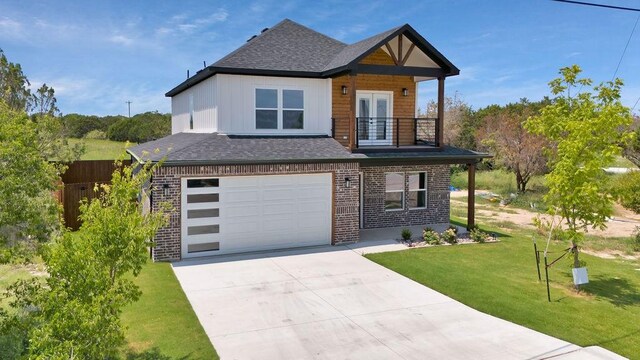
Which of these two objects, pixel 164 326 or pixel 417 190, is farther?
pixel 417 190

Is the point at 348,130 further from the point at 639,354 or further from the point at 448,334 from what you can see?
the point at 639,354

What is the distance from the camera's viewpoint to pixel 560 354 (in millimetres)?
7887

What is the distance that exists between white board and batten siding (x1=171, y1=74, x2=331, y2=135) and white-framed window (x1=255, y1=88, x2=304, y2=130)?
0.45 ft

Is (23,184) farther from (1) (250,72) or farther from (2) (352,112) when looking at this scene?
(2) (352,112)

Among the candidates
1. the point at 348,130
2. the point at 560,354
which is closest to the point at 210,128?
the point at 348,130

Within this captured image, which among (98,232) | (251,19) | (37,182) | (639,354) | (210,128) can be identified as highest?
(251,19)

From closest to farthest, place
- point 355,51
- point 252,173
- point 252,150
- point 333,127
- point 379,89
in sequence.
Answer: point 252,173 → point 252,150 → point 355,51 → point 333,127 → point 379,89

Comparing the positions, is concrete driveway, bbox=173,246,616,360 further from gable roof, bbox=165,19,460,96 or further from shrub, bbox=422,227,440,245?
gable roof, bbox=165,19,460,96

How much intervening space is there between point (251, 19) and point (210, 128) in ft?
25.1

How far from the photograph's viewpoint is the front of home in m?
13.9

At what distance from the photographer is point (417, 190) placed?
62.3 feet

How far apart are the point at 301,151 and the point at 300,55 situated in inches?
183

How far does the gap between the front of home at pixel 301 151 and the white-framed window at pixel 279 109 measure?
4 cm

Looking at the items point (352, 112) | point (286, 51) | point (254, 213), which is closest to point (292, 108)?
point (352, 112)
